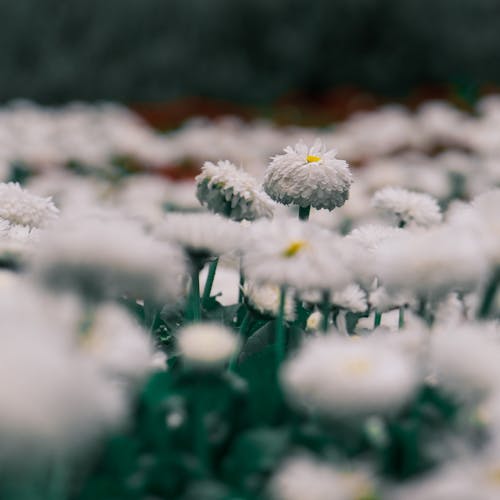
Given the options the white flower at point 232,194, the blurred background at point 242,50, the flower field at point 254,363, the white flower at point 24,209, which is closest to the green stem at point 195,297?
the flower field at point 254,363

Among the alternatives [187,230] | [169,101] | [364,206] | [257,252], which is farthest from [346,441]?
[169,101]

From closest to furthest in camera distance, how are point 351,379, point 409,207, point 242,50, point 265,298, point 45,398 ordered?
1. point 45,398
2. point 351,379
3. point 265,298
4. point 409,207
5. point 242,50

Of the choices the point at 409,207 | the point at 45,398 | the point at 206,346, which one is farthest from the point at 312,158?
the point at 45,398

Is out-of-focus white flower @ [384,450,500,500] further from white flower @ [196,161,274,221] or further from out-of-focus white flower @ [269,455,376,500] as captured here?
white flower @ [196,161,274,221]

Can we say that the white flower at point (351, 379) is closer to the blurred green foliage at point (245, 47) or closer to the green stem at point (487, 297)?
the green stem at point (487, 297)

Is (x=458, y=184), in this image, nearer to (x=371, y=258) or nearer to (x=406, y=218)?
(x=406, y=218)

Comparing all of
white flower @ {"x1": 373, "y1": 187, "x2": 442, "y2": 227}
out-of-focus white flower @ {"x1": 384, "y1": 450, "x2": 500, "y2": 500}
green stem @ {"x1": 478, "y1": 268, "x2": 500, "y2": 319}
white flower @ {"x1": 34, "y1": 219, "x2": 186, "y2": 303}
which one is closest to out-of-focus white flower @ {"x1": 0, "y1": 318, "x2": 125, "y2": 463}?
white flower @ {"x1": 34, "y1": 219, "x2": 186, "y2": 303}

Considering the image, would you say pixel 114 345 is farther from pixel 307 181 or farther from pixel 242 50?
pixel 242 50
